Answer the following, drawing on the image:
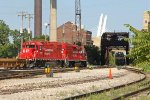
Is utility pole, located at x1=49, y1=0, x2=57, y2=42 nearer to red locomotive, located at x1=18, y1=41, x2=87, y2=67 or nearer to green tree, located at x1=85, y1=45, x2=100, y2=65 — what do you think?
green tree, located at x1=85, y1=45, x2=100, y2=65

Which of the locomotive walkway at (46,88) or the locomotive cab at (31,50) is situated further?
the locomotive cab at (31,50)

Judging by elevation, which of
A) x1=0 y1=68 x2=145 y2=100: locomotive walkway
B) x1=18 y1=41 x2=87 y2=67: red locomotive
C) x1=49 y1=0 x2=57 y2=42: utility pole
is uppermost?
x1=49 y1=0 x2=57 y2=42: utility pole

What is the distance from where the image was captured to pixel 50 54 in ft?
199

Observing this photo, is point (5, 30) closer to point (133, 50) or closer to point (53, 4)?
point (53, 4)

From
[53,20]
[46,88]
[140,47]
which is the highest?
[53,20]

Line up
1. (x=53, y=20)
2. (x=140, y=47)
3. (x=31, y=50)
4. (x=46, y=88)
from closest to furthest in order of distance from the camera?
(x=140, y=47) < (x=46, y=88) < (x=31, y=50) < (x=53, y=20)

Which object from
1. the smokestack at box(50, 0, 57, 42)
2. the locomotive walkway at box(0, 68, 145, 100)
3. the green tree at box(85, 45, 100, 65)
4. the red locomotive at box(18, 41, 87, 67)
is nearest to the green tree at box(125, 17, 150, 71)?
the locomotive walkway at box(0, 68, 145, 100)

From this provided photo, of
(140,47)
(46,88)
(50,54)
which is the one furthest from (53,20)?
(140,47)

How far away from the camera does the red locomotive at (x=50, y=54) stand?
187 ft

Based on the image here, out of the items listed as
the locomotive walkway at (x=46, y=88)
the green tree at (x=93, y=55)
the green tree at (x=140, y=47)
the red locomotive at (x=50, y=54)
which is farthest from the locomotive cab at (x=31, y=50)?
the green tree at (x=140, y=47)

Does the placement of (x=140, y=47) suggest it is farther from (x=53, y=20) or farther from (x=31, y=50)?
(x=53, y=20)

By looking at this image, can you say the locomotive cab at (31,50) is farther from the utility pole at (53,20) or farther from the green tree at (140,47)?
the green tree at (140,47)

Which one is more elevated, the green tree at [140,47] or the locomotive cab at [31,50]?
the locomotive cab at [31,50]

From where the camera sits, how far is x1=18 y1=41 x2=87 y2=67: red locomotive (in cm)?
5706
